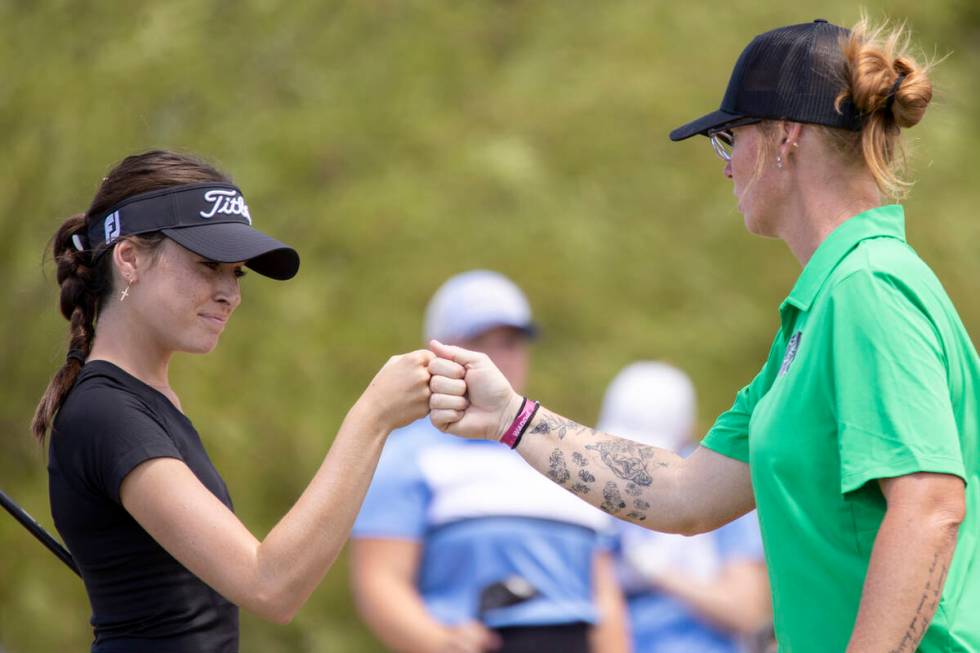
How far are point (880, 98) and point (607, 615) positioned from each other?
221 cm

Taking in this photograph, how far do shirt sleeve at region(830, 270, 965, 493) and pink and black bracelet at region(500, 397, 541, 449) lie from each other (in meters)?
0.92

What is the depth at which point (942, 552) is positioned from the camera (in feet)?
6.66

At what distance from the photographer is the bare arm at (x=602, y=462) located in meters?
2.73

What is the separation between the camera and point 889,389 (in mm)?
2059

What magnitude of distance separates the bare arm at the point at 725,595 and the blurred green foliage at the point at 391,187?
1699 millimetres

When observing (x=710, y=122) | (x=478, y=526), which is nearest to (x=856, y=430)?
(x=710, y=122)

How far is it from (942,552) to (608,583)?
216 centimetres

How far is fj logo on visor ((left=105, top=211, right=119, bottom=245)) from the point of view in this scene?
2.62 m

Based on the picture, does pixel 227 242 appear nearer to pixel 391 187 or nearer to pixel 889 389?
pixel 889 389

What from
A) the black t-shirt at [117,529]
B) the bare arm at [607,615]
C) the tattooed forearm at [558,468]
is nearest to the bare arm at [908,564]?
the tattooed forearm at [558,468]

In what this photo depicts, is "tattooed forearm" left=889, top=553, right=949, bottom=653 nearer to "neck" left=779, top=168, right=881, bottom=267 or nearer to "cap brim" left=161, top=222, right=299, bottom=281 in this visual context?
"neck" left=779, top=168, right=881, bottom=267

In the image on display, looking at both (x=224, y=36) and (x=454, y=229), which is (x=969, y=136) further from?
(x=224, y=36)

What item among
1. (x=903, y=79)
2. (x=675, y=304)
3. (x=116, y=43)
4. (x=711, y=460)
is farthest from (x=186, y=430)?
(x=675, y=304)

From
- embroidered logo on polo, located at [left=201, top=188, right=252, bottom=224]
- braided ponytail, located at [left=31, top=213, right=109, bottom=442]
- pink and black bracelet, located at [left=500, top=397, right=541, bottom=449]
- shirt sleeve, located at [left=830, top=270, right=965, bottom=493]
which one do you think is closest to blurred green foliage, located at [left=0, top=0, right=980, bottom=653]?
braided ponytail, located at [left=31, top=213, right=109, bottom=442]
